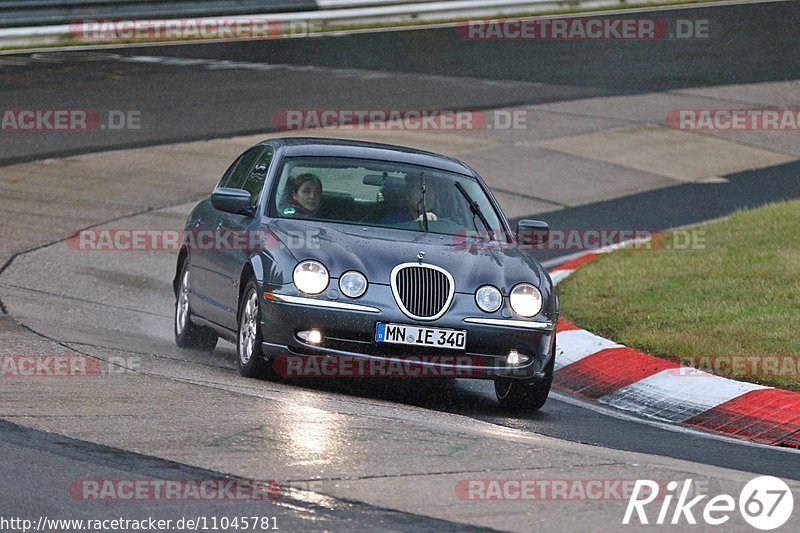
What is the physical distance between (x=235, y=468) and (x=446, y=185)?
3.97 metres

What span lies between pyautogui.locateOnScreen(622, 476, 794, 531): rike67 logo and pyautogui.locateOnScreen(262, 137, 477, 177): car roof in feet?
13.2

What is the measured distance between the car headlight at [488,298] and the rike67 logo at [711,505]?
236 cm

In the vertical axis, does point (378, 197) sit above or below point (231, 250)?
above

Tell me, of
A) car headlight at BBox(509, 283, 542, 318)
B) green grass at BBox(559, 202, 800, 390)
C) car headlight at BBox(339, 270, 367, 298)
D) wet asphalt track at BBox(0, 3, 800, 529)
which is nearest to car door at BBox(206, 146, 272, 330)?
wet asphalt track at BBox(0, 3, 800, 529)

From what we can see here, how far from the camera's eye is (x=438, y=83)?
24.6 metres

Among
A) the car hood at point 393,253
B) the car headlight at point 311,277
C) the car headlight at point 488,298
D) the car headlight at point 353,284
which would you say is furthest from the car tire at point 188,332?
the car headlight at point 488,298

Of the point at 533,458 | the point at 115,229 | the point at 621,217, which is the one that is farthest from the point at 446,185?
the point at 621,217

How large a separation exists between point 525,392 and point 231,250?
2.09 m

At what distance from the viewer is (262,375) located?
8.73 meters

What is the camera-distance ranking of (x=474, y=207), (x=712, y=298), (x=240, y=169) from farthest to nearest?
(x=712, y=298) < (x=240, y=169) < (x=474, y=207)

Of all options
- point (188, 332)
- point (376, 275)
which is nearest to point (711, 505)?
point (376, 275)

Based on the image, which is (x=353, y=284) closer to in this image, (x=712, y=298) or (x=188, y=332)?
(x=188, y=332)

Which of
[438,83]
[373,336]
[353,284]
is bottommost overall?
[373,336]

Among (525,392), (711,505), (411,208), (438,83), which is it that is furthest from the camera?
(438,83)
